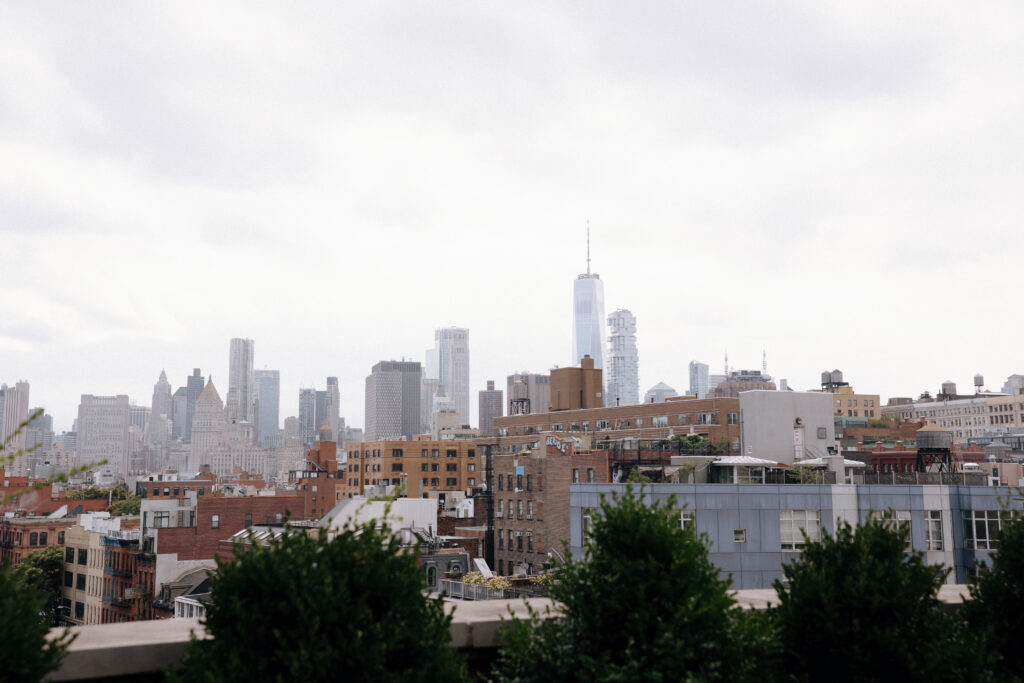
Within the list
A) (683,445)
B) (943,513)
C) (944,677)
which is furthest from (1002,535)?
(683,445)

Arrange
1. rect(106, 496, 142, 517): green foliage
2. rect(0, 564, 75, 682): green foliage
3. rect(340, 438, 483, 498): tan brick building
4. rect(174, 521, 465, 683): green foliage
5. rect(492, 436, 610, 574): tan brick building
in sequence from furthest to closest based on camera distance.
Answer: rect(340, 438, 483, 498): tan brick building → rect(106, 496, 142, 517): green foliage → rect(492, 436, 610, 574): tan brick building → rect(174, 521, 465, 683): green foliage → rect(0, 564, 75, 682): green foliage

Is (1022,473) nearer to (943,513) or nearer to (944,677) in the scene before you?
(943,513)

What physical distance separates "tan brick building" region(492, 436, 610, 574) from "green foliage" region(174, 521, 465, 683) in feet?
230

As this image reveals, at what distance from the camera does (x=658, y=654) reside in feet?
28.5

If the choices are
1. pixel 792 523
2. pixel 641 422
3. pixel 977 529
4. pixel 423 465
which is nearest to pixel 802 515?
pixel 792 523

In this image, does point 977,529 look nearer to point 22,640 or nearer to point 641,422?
point 22,640

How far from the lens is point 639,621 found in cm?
889

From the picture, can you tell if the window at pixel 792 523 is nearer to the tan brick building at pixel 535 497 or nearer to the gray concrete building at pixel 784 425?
the gray concrete building at pixel 784 425

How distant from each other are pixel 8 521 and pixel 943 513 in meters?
109

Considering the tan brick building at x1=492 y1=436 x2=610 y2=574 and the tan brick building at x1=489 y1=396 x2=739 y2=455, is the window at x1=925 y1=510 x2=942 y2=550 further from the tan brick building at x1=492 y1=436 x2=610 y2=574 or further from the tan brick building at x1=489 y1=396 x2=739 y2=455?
the tan brick building at x1=489 y1=396 x2=739 y2=455

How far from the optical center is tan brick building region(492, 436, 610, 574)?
83.4 metres

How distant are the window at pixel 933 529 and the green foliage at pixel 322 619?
149ft

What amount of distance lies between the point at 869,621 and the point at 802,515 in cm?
3885

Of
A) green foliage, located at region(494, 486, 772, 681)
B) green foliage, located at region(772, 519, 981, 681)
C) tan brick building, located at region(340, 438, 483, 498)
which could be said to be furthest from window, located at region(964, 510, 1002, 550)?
tan brick building, located at region(340, 438, 483, 498)
